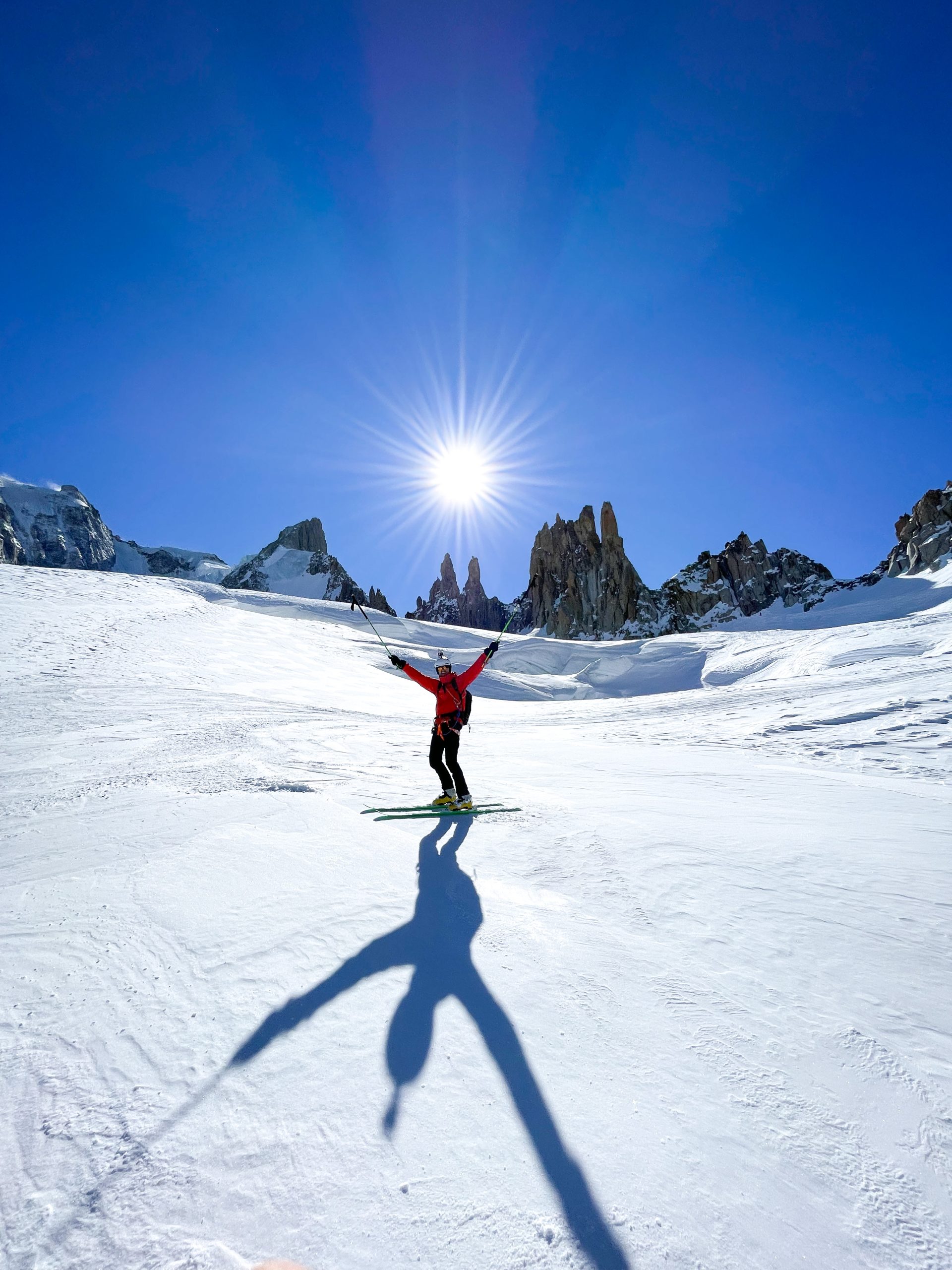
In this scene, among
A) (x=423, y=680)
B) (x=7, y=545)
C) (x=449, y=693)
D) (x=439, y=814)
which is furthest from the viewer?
(x=7, y=545)

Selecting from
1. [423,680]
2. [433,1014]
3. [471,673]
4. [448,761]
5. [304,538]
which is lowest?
[433,1014]

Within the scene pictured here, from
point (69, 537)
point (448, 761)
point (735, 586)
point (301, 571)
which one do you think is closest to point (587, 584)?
point (735, 586)

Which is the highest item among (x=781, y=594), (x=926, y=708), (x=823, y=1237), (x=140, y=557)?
(x=140, y=557)

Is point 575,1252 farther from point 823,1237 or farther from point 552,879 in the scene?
point 552,879

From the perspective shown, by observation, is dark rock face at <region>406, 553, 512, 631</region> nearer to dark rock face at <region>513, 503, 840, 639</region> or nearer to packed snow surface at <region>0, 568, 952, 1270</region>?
dark rock face at <region>513, 503, 840, 639</region>

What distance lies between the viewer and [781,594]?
115375 mm

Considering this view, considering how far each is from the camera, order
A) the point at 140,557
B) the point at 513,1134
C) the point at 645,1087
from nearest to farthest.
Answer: the point at 513,1134
the point at 645,1087
the point at 140,557

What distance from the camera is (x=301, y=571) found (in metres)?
133

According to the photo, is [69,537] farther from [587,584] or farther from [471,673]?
[471,673]

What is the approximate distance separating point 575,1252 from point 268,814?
4428 mm

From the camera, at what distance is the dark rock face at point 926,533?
8100 centimetres

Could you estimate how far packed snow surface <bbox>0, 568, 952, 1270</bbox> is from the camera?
5.24 ft

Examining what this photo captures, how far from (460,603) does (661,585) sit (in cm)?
5213

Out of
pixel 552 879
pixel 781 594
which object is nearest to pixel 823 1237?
pixel 552 879
